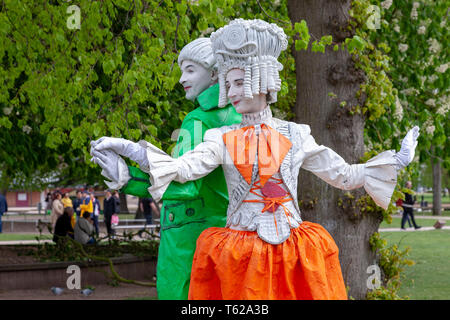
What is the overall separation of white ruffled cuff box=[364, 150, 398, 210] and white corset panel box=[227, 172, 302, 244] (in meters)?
0.45

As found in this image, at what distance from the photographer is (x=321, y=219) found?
21.4 feet

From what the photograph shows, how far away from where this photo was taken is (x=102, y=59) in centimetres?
727

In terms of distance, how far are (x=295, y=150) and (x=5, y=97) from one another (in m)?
5.94

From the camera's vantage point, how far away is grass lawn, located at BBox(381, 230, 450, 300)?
965cm

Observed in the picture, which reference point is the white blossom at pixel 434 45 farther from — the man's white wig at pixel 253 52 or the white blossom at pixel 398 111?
the man's white wig at pixel 253 52

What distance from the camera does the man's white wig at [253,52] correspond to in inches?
128

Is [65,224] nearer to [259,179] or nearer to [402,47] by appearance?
[402,47]

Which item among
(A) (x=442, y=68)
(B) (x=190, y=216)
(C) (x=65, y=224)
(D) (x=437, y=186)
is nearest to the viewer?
(B) (x=190, y=216)

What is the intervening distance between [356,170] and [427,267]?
9.77m

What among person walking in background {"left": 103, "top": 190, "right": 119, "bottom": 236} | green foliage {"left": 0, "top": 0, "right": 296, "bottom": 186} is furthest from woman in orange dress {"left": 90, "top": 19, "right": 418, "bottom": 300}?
person walking in background {"left": 103, "top": 190, "right": 119, "bottom": 236}

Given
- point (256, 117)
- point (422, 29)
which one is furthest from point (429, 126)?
point (256, 117)

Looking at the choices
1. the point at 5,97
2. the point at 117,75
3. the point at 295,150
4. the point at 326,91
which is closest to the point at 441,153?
the point at 326,91

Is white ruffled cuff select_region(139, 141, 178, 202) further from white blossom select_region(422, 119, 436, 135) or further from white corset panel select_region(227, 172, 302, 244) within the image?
white blossom select_region(422, 119, 436, 135)
